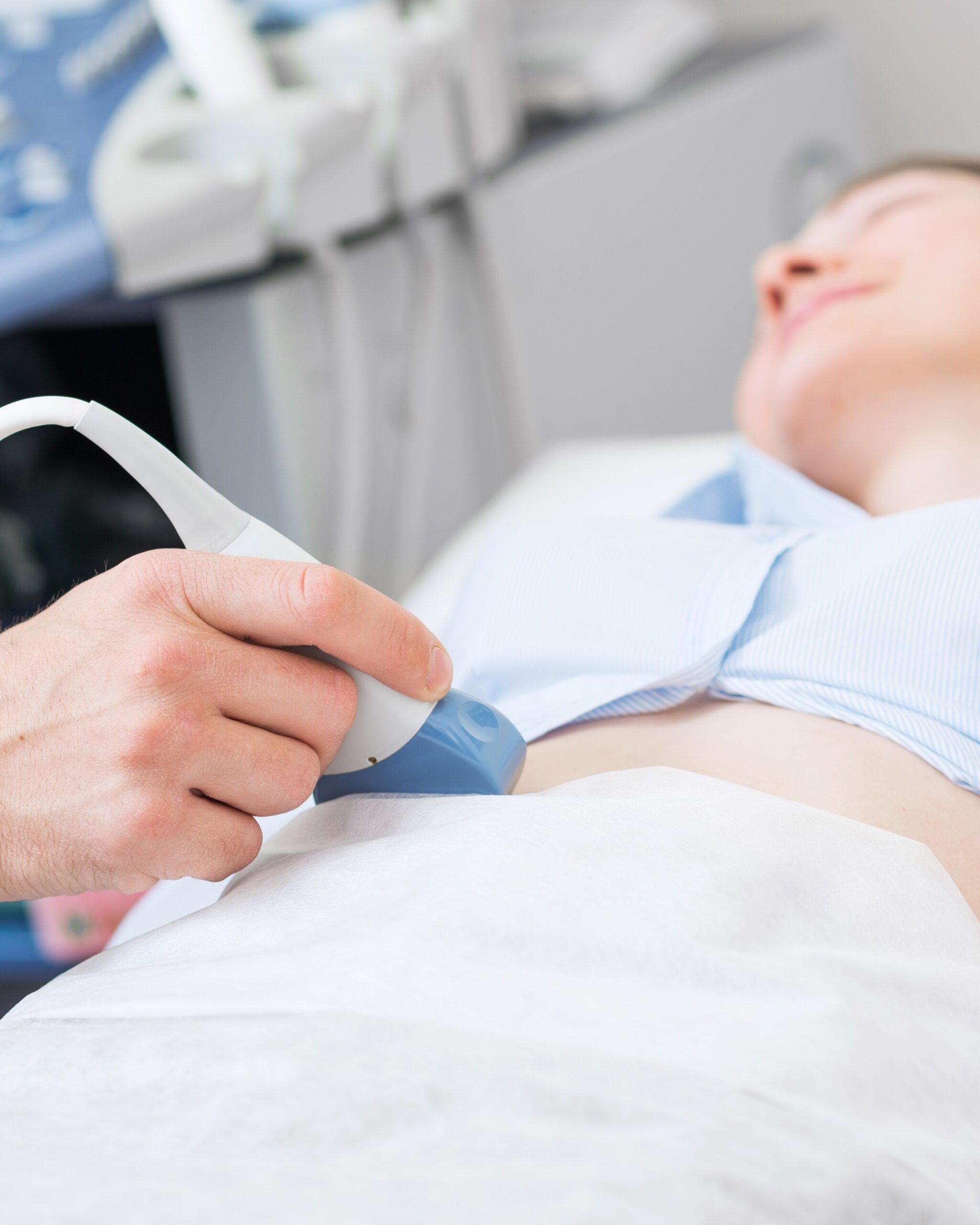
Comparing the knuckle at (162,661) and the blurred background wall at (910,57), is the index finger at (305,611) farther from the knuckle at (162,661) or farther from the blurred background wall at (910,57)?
the blurred background wall at (910,57)

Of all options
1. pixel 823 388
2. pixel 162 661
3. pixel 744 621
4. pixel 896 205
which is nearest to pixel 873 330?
pixel 823 388

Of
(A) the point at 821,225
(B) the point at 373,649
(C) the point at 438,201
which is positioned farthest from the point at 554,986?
(C) the point at 438,201

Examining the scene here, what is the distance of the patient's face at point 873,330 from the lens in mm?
856

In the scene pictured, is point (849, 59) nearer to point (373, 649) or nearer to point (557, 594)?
point (557, 594)

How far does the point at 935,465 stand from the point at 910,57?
160 centimetres

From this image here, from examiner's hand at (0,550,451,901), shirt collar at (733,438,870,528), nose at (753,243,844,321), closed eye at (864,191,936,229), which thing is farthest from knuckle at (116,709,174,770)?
closed eye at (864,191,936,229)

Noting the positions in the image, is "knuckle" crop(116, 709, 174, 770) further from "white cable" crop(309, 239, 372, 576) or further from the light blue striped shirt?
"white cable" crop(309, 239, 372, 576)

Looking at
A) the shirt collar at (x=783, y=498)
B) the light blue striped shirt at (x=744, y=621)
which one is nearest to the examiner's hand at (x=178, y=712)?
the light blue striped shirt at (x=744, y=621)

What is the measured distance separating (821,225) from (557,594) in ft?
1.59

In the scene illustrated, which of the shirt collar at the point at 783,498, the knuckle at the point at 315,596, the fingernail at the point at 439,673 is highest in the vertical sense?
the knuckle at the point at 315,596

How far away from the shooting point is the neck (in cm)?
86

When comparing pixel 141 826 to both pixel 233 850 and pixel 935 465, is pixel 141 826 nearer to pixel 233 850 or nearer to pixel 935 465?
pixel 233 850

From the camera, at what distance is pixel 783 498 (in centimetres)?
91

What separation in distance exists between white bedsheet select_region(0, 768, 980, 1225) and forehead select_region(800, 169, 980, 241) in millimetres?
652
